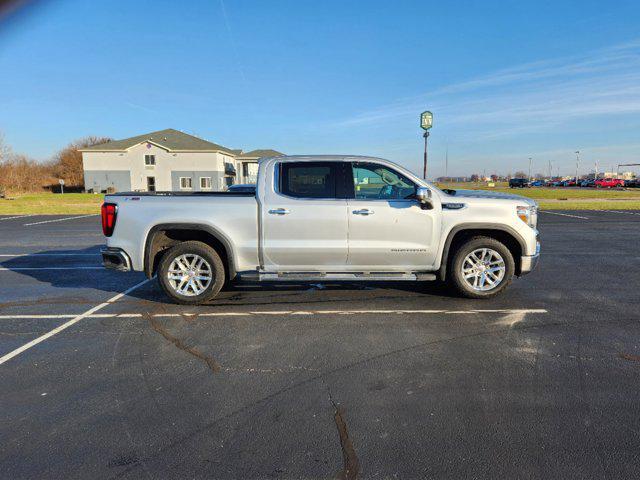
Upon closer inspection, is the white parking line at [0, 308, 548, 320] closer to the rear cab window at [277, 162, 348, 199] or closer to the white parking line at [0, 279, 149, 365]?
the white parking line at [0, 279, 149, 365]

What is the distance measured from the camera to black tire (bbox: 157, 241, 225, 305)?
5461mm

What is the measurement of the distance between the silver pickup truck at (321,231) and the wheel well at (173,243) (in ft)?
0.05

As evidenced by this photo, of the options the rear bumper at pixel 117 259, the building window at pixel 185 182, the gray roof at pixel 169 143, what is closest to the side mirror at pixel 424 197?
the rear bumper at pixel 117 259

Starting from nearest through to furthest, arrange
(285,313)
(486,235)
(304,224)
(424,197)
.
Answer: (285,313) < (424,197) < (304,224) < (486,235)

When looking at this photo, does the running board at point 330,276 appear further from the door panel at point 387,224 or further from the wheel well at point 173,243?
the wheel well at point 173,243

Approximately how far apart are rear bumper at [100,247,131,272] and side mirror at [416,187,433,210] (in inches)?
154

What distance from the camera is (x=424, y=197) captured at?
527cm

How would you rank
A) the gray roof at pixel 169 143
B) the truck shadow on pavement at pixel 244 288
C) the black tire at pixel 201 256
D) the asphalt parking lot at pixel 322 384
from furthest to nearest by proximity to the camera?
the gray roof at pixel 169 143 < the truck shadow on pavement at pixel 244 288 < the black tire at pixel 201 256 < the asphalt parking lot at pixel 322 384

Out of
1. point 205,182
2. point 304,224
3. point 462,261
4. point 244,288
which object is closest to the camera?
point 304,224

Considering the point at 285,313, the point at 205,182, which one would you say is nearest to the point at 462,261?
the point at 285,313

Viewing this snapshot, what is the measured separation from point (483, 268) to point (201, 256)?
385 cm

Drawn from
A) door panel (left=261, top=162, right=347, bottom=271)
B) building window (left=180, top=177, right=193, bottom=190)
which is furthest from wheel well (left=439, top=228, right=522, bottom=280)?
building window (left=180, top=177, right=193, bottom=190)

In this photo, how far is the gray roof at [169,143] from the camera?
166 ft

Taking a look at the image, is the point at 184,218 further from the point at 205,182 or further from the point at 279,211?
the point at 205,182
